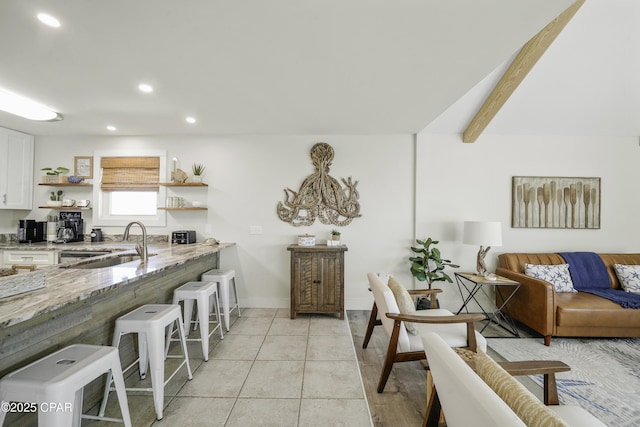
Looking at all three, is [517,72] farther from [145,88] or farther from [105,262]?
[105,262]

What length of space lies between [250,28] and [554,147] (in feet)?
14.1

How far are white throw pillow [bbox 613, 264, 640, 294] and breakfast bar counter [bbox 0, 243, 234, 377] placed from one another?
4.98m

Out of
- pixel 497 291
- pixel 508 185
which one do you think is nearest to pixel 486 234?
pixel 497 291

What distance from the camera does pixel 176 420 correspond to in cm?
179

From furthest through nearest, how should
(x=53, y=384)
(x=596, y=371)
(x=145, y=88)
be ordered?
1. (x=145, y=88)
2. (x=596, y=371)
3. (x=53, y=384)

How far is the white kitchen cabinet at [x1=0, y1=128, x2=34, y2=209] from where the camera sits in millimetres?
3648

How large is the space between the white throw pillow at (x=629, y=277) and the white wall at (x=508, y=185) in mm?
470

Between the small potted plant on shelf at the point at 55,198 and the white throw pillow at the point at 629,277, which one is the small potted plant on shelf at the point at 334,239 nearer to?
the white throw pillow at the point at 629,277

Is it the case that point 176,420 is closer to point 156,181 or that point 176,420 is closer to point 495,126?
point 156,181

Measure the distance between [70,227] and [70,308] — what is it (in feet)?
9.39

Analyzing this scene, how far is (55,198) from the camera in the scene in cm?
396

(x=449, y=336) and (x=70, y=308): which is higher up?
(x=70, y=308)

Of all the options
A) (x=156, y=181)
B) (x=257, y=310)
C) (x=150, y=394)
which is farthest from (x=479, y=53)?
(x=156, y=181)

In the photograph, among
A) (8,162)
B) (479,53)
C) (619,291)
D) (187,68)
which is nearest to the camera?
(479,53)
